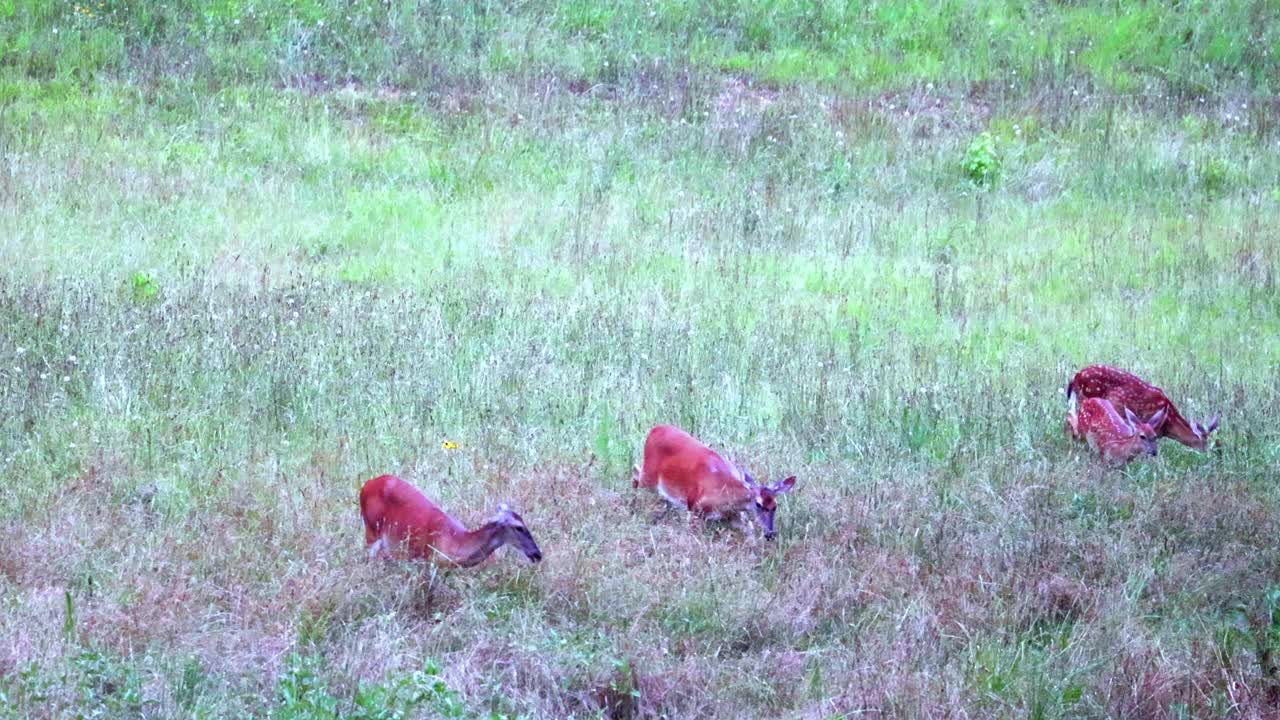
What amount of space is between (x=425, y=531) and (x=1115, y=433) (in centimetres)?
379

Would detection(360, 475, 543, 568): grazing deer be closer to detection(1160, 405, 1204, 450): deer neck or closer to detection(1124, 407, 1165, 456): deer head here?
detection(1124, 407, 1165, 456): deer head

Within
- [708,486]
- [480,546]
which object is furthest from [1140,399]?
[480,546]

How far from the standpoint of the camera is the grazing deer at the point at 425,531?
5.70 m

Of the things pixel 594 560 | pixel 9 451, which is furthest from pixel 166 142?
pixel 594 560

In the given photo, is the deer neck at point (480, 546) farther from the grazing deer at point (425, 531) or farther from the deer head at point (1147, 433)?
the deer head at point (1147, 433)

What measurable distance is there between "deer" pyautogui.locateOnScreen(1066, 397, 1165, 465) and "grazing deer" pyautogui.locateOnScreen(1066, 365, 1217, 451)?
0.06 m

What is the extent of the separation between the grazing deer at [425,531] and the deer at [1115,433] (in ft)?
10.7

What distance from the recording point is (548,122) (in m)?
15.6

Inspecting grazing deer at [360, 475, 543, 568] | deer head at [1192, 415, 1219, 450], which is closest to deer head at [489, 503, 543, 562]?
grazing deer at [360, 475, 543, 568]

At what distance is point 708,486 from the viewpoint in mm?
6516

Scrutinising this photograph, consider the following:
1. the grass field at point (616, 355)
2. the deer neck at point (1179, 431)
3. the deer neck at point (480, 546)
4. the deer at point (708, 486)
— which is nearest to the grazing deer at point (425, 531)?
the deer neck at point (480, 546)

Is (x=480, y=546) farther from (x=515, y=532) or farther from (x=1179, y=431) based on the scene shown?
(x=1179, y=431)

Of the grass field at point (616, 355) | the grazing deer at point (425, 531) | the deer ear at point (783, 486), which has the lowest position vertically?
the grass field at point (616, 355)

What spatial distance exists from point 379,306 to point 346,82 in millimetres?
7658
